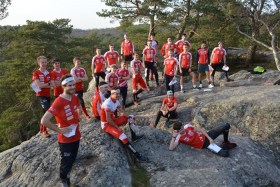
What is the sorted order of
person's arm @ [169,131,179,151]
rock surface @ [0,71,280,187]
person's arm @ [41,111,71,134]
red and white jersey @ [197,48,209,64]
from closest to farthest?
person's arm @ [41,111,71,134], rock surface @ [0,71,280,187], person's arm @ [169,131,179,151], red and white jersey @ [197,48,209,64]

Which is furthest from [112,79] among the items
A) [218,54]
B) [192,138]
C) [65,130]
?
[218,54]

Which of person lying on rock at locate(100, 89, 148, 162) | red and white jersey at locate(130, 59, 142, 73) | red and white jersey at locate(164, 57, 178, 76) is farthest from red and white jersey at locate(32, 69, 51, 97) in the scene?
red and white jersey at locate(164, 57, 178, 76)

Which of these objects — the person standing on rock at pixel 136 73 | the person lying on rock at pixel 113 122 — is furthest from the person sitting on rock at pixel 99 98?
the person standing on rock at pixel 136 73

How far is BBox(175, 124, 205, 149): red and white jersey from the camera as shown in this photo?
27.2 ft

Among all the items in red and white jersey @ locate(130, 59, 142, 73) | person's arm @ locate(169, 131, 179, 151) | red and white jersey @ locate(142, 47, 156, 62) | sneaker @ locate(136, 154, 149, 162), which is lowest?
sneaker @ locate(136, 154, 149, 162)

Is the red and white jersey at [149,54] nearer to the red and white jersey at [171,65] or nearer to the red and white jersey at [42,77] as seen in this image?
the red and white jersey at [171,65]

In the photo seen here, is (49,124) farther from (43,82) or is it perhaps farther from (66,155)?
(43,82)

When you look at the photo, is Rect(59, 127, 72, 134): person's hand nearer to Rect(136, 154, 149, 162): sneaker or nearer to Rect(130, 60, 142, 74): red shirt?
Rect(136, 154, 149, 162): sneaker

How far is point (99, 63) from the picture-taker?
531 inches

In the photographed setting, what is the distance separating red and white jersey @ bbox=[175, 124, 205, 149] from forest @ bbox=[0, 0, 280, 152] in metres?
13.8

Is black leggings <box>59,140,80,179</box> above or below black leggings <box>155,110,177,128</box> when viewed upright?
above

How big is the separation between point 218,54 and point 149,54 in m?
3.21

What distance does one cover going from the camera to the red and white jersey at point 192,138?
8.30 meters

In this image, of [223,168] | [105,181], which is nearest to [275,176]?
[223,168]
